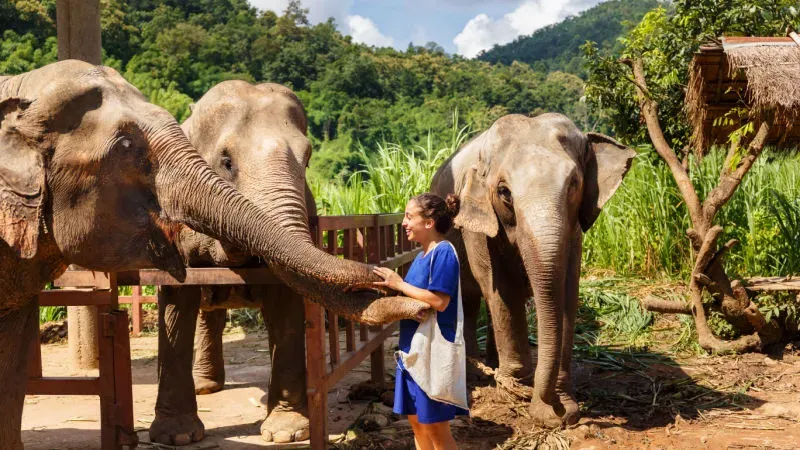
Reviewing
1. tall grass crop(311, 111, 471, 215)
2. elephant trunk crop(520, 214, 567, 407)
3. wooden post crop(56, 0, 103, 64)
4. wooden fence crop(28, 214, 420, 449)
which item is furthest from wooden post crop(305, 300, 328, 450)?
tall grass crop(311, 111, 471, 215)

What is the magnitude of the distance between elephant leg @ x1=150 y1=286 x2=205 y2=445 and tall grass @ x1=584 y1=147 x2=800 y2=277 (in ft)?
18.9

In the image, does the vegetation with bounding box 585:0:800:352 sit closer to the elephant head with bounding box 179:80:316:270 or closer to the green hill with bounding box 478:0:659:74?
the elephant head with bounding box 179:80:316:270

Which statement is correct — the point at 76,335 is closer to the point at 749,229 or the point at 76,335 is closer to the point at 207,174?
the point at 207,174

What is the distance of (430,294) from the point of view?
11.4 ft

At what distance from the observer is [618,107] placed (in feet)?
30.9

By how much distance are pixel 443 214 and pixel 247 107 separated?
1601 millimetres

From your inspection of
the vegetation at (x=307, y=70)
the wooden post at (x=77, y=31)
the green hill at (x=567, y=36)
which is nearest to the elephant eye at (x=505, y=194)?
the wooden post at (x=77, y=31)

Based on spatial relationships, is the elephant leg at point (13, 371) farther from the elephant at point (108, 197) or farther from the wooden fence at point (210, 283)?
the wooden fence at point (210, 283)

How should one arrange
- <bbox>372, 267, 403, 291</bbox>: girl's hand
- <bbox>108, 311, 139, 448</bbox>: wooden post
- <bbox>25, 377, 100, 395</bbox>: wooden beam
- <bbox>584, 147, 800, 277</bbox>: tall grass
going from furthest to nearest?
<bbox>584, 147, 800, 277</bbox>: tall grass → <bbox>25, 377, 100, 395</bbox>: wooden beam → <bbox>108, 311, 139, 448</bbox>: wooden post → <bbox>372, 267, 403, 291</bbox>: girl's hand

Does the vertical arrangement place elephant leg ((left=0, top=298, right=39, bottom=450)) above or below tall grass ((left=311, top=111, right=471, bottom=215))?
below

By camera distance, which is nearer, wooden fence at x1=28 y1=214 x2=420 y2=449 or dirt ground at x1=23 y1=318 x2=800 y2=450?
wooden fence at x1=28 y1=214 x2=420 y2=449

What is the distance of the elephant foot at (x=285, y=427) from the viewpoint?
189 inches

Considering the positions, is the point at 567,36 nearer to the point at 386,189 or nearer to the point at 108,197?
the point at 386,189

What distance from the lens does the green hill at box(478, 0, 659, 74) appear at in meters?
104
